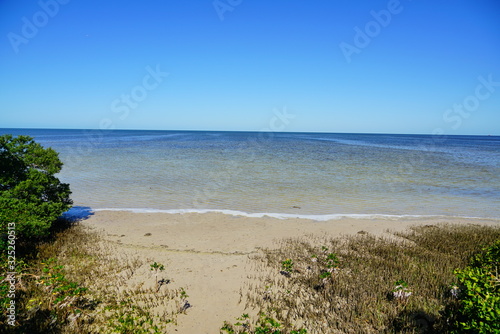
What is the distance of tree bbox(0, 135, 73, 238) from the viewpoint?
28.8 ft

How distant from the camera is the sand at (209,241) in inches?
263

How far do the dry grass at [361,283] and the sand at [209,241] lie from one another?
766mm

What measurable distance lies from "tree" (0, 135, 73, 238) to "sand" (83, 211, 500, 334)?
2.35m

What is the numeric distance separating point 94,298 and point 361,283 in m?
6.93

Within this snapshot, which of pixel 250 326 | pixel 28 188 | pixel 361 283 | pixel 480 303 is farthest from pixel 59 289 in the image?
pixel 480 303

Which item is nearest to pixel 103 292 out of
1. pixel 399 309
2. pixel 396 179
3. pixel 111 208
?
pixel 399 309

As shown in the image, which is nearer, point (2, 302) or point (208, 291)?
point (2, 302)

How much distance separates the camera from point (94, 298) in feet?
21.8

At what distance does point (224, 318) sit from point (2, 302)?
4.20 meters

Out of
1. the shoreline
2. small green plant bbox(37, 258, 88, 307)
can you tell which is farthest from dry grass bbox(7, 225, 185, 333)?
the shoreline

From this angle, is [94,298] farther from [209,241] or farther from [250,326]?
[209,241]

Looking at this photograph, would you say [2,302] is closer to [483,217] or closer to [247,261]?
[247,261]

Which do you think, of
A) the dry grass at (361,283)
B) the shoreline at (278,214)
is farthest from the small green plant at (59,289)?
the shoreline at (278,214)

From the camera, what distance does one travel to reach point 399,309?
6293 mm
